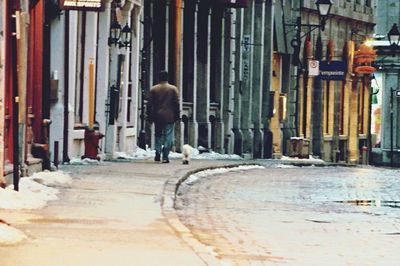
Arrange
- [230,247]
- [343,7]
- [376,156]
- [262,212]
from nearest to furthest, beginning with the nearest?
[230,247], [262,212], [343,7], [376,156]

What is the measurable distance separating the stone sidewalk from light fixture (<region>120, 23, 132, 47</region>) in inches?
402

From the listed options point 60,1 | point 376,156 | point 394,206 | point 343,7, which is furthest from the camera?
point 376,156

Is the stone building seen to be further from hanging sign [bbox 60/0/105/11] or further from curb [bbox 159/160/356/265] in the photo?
curb [bbox 159/160/356/265]

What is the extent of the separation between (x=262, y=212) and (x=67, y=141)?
29.4ft

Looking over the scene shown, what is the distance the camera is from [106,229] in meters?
14.5

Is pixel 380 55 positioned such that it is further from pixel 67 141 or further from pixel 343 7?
pixel 67 141

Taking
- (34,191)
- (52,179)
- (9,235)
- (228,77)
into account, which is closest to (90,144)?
(52,179)

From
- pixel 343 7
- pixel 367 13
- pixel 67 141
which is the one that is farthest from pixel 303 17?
pixel 67 141

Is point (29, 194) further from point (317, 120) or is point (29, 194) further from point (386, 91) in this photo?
point (386, 91)

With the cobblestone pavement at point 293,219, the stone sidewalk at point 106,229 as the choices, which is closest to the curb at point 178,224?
the stone sidewalk at point 106,229

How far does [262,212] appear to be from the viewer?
→ 18547 mm

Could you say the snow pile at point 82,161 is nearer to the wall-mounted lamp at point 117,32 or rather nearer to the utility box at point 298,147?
the wall-mounted lamp at point 117,32

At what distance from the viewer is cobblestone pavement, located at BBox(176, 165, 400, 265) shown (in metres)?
13.7

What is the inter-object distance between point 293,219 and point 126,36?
1514 cm
